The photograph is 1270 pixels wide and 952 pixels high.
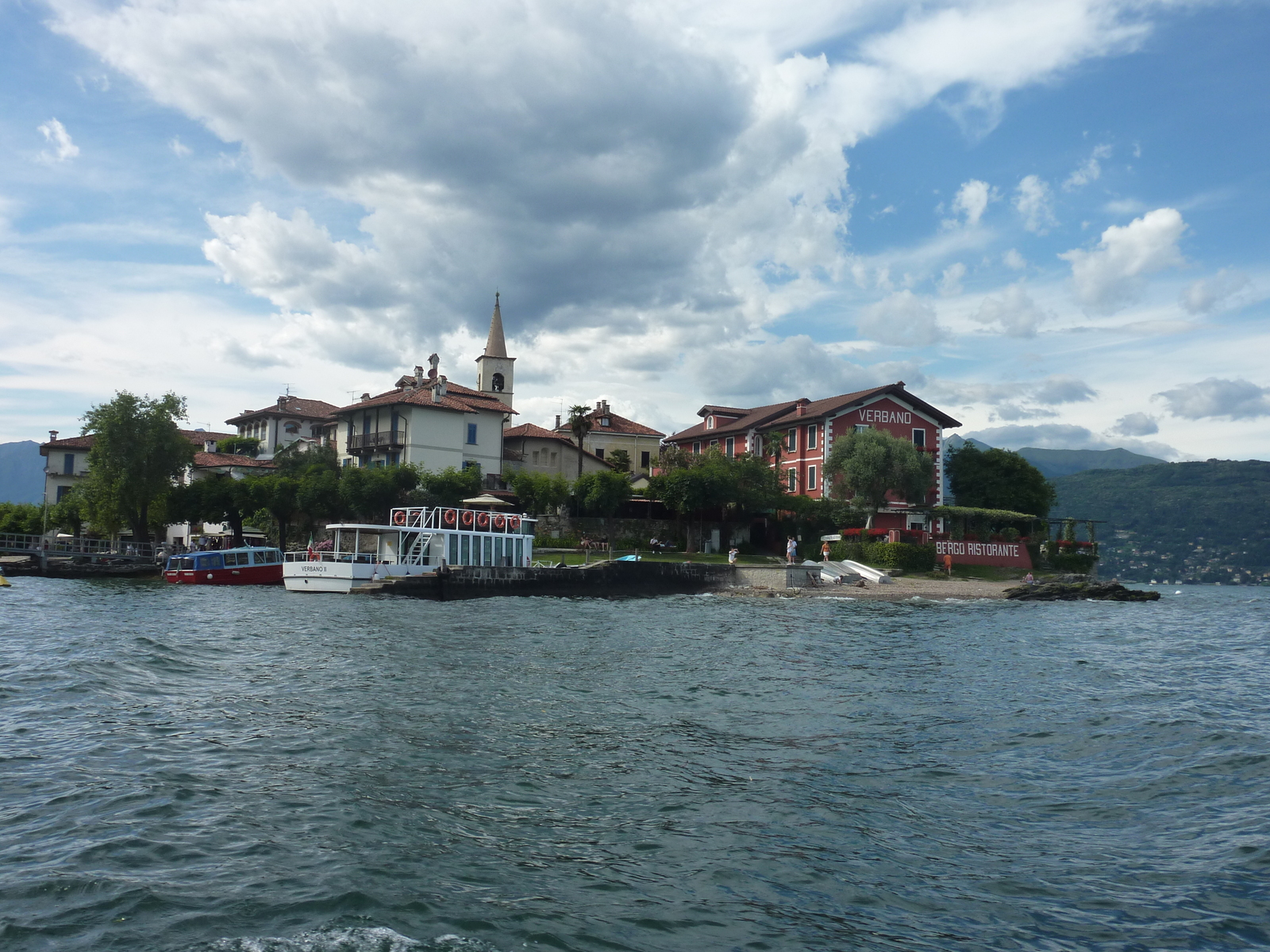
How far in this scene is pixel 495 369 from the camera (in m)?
78.8

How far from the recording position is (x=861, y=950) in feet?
18.5

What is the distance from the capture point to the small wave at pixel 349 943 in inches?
213

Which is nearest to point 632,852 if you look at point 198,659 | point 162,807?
point 162,807

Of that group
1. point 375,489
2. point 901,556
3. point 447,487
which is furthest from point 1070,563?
point 375,489

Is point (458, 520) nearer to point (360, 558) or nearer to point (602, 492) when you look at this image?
point (360, 558)

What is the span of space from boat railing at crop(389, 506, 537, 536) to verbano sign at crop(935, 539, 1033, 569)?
79.1 feet

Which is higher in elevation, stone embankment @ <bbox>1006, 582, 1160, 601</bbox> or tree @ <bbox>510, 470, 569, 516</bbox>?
tree @ <bbox>510, 470, 569, 516</bbox>

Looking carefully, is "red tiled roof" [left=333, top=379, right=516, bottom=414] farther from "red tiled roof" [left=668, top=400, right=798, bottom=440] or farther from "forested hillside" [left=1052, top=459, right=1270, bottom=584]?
"forested hillside" [left=1052, top=459, right=1270, bottom=584]

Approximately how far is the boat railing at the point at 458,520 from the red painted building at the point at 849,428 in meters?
22.9

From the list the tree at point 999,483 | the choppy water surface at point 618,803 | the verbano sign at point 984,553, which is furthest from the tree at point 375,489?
the tree at point 999,483

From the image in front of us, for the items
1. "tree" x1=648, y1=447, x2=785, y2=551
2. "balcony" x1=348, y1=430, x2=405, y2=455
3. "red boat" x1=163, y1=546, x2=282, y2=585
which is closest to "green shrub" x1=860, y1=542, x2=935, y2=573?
"tree" x1=648, y1=447, x2=785, y2=551

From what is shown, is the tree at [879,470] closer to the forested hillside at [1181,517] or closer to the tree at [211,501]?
the tree at [211,501]

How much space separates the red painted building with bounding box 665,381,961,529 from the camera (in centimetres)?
5844

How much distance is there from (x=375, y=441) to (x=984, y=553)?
40.8 meters
